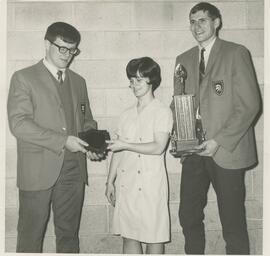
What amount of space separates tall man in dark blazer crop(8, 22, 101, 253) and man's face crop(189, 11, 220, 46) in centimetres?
61

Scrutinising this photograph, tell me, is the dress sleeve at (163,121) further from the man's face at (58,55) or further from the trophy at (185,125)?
the man's face at (58,55)

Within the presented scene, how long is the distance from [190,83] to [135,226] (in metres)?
0.74

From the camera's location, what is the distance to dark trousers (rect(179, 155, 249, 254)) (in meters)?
1.70

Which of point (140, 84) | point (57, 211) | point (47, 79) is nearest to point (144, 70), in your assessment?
point (140, 84)

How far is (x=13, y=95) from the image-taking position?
5.73ft

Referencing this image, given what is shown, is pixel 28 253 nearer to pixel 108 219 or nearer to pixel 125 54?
pixel 108 219

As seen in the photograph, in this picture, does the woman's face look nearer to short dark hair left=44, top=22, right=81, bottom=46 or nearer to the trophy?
the trophy

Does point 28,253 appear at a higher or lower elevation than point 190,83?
lower

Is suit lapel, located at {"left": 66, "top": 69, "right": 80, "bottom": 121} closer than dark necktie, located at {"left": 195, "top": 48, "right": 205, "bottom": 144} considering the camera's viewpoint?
No

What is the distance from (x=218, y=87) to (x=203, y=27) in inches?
12.3

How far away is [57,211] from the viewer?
1.83 m

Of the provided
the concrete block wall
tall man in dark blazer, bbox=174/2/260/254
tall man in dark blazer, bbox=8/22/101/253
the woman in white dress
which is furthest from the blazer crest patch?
tall man in dark blazer, bbox=8/22/101/253

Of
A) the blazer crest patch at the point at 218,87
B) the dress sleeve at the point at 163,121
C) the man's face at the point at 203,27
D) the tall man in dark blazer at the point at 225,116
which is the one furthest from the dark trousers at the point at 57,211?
the man's face at the point at 203,27

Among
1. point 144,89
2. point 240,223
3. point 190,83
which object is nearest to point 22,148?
point 144,89
